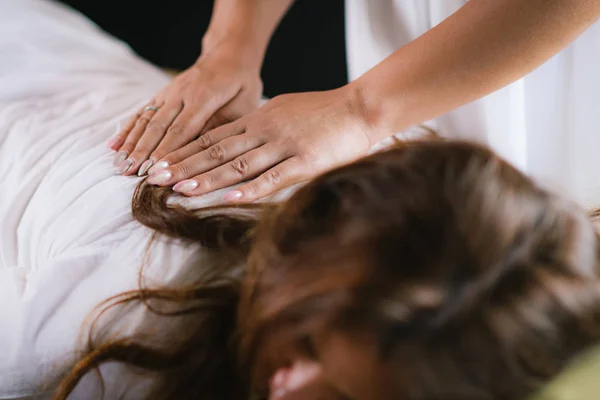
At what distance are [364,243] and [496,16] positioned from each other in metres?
0.38

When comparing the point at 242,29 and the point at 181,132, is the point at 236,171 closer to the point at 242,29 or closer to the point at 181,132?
the point at 181,132

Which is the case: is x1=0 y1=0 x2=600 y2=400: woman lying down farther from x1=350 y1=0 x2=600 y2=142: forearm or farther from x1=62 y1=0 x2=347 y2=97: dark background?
x1=62 y1=0 x2=347 y2=97: dark background

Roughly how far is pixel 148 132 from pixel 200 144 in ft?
0.31

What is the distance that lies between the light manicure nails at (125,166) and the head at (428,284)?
321mm

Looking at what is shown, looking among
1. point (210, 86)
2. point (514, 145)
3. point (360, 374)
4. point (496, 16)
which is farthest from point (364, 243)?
point (514, 145)

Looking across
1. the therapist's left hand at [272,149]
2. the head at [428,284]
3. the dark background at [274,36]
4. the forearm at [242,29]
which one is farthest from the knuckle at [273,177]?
the dark background at [274,36]

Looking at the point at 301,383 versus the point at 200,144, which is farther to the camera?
the point at 200,144

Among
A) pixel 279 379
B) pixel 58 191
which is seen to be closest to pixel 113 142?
pixel 58 191

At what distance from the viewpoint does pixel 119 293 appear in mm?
614

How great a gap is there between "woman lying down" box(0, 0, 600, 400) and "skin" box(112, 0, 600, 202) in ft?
0.24

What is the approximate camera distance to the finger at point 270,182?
726 mm

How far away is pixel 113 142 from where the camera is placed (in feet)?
2.73

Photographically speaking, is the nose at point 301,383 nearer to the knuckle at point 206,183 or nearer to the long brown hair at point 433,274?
the long brown hair at point 433,274

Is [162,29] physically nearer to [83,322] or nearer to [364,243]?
[83,322]
